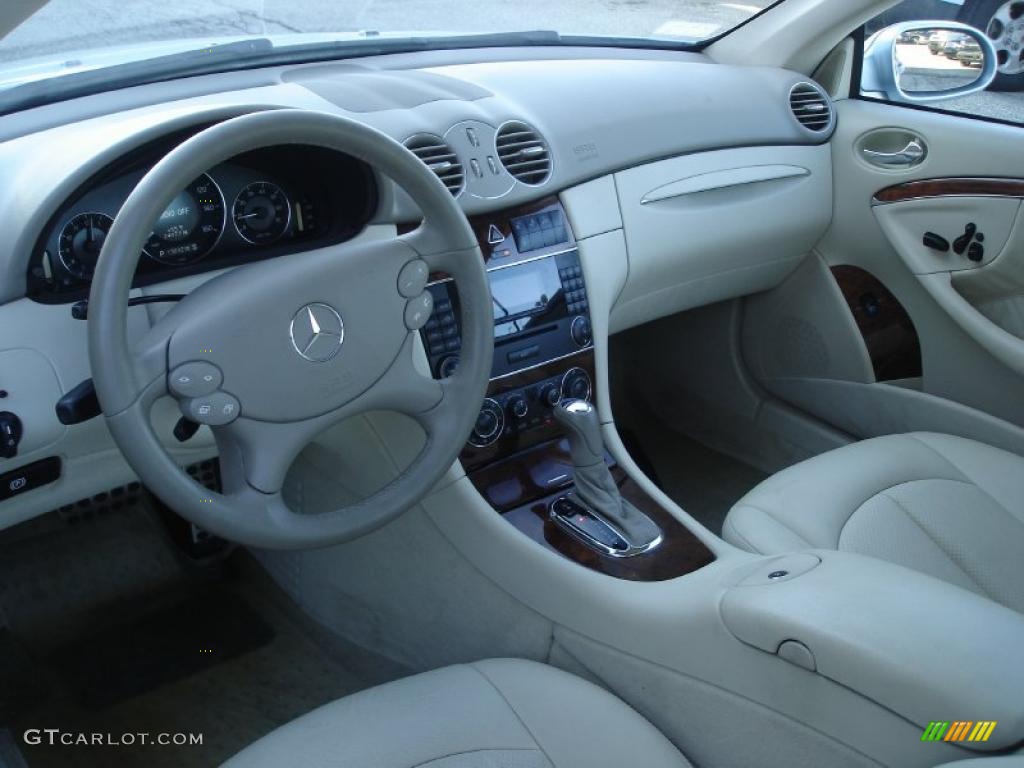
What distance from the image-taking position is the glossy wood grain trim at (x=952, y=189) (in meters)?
2.32

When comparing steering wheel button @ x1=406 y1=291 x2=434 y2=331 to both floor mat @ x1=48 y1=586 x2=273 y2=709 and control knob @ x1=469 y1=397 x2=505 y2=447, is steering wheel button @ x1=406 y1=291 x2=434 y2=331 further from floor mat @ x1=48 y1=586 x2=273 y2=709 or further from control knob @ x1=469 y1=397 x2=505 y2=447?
floor mat @ x1=48 y1=586 x2=273 y2=709

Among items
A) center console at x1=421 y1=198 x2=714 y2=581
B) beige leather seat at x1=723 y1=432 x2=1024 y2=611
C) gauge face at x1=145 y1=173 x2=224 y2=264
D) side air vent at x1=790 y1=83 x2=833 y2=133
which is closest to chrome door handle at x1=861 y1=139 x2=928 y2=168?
side air vent at x1=790 y1=83 x2=833 y2=133

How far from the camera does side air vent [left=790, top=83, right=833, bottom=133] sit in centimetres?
258

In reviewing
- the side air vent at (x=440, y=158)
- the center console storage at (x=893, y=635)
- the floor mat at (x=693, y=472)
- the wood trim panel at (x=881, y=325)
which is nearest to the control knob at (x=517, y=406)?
the side air vent at (x=440, y=158)

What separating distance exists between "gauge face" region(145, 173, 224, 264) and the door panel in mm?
1576

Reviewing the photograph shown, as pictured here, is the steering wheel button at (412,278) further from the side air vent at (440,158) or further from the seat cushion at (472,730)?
the seat cushion at (472,730)

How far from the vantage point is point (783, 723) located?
1434 millimetres

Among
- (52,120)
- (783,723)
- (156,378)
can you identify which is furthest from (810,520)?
(52,120)

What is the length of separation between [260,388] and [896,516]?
1.15m

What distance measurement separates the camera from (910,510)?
76.9 inches

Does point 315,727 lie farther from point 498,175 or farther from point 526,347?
point 498,175

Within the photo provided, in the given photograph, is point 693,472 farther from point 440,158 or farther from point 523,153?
point 440,158

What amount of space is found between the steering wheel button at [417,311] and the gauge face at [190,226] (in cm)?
33

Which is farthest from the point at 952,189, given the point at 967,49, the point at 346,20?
the point at 346,20
